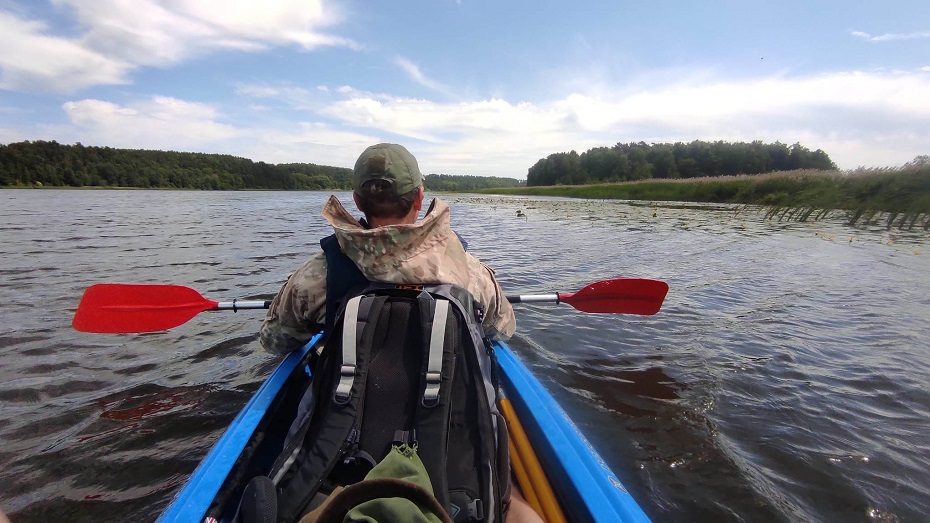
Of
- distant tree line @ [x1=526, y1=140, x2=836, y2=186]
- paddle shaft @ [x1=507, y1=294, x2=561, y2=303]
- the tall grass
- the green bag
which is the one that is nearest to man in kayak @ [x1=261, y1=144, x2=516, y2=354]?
the green bag

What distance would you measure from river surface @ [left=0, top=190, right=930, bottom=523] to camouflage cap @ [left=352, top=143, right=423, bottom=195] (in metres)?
2.53

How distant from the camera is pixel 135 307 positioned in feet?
13.7

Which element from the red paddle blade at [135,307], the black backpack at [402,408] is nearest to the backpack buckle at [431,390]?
the black backpack at [402,408]

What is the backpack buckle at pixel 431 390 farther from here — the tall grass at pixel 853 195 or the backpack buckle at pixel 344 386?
the tall grass at pixel 853 195

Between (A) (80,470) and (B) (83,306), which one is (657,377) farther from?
(B) (83,306)

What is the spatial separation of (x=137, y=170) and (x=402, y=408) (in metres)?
101

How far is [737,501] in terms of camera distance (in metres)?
2.90

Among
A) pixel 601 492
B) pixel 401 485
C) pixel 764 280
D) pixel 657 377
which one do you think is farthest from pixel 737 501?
pixel 764 280

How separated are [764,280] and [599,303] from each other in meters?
6.24

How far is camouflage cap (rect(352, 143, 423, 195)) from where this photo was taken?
2.12 m

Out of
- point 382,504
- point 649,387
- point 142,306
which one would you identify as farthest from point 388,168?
point 649,387

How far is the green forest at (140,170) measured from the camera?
73.1m

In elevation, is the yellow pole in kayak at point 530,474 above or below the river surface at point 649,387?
above

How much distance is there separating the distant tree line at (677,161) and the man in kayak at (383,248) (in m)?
77.0
